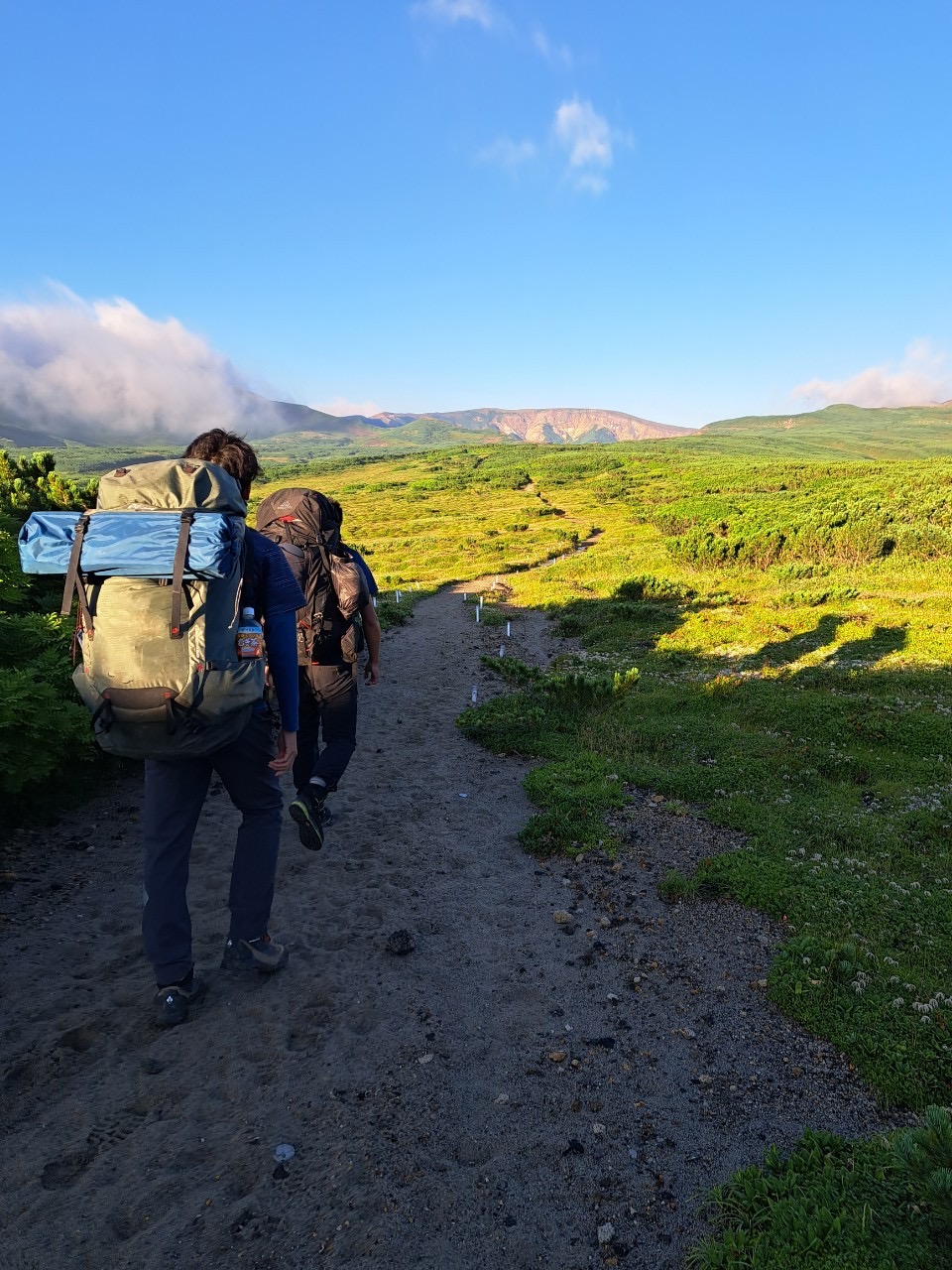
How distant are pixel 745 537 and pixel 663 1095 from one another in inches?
1087

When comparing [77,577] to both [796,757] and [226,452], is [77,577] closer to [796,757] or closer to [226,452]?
[226,452]

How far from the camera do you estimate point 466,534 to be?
47.9 metres

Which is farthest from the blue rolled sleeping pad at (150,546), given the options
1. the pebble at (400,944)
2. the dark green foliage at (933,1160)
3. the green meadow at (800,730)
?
the green meadow at (800,730)

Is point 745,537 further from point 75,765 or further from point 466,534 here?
point 75,765

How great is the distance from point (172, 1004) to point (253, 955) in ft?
1.79

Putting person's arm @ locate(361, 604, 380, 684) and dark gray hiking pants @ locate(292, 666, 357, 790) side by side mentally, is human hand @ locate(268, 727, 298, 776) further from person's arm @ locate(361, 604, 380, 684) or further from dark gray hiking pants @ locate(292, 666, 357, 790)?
person's arm @ locate(361, 604, 380, 684)

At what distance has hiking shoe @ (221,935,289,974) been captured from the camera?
4289 mm

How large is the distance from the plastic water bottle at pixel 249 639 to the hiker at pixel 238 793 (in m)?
0.15

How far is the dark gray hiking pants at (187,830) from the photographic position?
12.1 ft

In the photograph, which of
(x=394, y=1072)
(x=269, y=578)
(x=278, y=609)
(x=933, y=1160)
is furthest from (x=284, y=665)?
Result: (x=933, y=1160)

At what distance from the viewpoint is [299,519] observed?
5.46 meters

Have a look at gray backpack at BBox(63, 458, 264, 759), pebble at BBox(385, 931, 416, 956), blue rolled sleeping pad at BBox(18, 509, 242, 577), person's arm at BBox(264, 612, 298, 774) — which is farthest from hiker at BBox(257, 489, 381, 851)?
blue rolled sleeping pad at BBox(18, 509, 242, 577)

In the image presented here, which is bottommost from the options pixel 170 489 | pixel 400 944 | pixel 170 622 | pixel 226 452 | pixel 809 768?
pixel 400 944

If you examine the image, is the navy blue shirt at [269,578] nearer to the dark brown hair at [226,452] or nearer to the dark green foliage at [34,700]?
the dark brown hair at [226,452]
